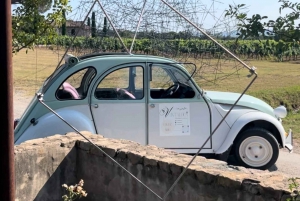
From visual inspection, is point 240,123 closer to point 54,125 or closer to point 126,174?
point 126,174

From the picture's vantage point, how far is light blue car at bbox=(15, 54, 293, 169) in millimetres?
7156

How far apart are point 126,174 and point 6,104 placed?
10.9 feet

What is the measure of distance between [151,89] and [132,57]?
25.8 inches

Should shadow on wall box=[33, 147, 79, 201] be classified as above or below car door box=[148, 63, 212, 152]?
below

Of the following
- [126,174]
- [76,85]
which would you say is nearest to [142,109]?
[76,85]

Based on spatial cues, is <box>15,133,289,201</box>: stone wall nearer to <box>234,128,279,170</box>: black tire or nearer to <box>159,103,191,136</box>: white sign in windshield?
<box>159,103,191,136</box>: white sign in windshield

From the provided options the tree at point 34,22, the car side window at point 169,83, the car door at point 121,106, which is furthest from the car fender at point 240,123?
the tree at point 34,22

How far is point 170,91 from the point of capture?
759cm

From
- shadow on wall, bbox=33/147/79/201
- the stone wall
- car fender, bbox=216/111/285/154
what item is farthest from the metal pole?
car fender, bbox=216/111/285/154

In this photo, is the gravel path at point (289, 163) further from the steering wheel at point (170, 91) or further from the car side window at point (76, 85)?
the car side window at point (76, 85)

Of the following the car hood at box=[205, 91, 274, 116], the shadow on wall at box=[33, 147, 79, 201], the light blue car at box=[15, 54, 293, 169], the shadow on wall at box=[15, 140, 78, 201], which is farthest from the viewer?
the car hood at box=[205, 91, 274, 116]

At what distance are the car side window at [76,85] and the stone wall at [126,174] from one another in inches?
39.6

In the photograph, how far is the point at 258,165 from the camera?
7684 mm

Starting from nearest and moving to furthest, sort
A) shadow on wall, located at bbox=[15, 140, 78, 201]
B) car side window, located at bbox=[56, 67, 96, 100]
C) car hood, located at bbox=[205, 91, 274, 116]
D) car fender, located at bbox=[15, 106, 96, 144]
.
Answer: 1. shadow on wall, located at bbox=[15, 140, 78, 201]
2. car fender, located at bbox=[15, 106, 96, 144]
3. car side window, located at bbox=[56, 67, 96, 100]
4. car hood, located at bbox=[205, 91, 274, 116]
